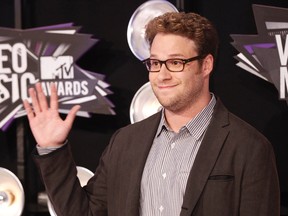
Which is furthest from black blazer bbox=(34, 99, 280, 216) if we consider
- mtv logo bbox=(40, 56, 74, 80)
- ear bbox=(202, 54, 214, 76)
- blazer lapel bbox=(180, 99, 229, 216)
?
mtv logo bbox=(40, 56, 74, 80)

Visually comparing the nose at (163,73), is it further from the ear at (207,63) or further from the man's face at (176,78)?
the ear at (207,63)

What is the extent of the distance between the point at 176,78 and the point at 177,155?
0.72 feet

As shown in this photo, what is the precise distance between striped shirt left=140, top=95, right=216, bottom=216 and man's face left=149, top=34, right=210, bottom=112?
0.07m

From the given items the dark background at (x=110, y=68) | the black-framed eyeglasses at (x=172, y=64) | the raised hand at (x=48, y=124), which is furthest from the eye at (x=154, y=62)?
the dark background at (x=110, y=68)

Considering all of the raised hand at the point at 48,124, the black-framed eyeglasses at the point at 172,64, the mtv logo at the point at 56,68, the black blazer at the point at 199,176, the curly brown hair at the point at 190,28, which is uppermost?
the curly brown hair at the point at 190,28

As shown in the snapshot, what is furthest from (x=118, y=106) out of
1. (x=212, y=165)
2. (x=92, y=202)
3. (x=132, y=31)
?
(x=212, y=165)

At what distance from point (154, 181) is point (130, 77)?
1547 mm

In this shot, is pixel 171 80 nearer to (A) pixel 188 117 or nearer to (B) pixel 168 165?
(A) pixel 188 117

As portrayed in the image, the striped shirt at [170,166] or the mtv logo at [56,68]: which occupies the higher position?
the mtv logo at [56,68]

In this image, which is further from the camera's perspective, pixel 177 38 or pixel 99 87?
pixel 99 87

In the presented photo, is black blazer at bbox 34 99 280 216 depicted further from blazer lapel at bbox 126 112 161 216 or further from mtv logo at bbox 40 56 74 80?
mtv logo at bbox 40 56 74 80

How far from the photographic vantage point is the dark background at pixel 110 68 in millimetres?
2891

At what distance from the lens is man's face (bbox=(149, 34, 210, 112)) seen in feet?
4.98

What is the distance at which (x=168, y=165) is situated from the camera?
5.03 feet
